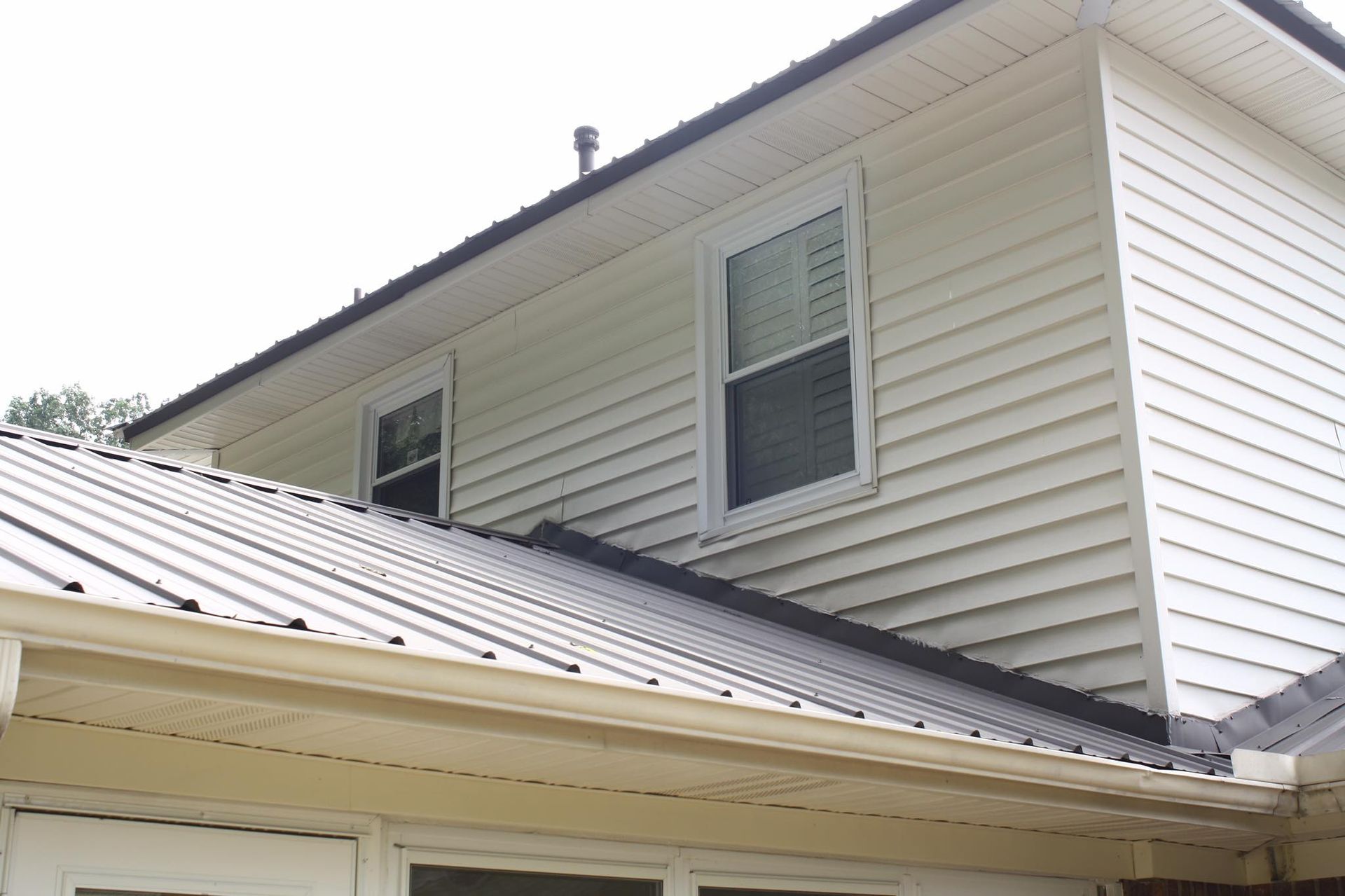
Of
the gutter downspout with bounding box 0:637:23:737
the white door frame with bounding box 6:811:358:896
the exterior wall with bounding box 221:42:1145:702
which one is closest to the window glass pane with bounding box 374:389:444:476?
the exterior wall with bounding box 221:42:1145:702

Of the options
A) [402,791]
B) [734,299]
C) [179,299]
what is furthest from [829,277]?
[179,299]

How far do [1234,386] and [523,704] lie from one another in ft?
14.9

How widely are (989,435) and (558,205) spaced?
3.04 meters

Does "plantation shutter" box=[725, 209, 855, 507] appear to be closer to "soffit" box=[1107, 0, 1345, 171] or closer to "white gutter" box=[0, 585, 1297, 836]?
"soffit" box=[1107, 0, 1345, 171]

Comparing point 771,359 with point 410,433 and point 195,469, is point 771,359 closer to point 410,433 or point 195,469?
point 195,469

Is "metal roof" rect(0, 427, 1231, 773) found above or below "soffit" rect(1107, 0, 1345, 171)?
below

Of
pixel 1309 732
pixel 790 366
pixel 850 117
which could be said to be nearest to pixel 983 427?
pixel 790 366

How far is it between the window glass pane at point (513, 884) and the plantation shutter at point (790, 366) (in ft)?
10.4

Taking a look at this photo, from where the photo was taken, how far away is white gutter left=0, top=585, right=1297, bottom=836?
9.00 ft

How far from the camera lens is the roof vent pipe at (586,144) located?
32.7 ft

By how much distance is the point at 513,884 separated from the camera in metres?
4.19

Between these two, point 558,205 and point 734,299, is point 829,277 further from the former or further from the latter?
point 558,205

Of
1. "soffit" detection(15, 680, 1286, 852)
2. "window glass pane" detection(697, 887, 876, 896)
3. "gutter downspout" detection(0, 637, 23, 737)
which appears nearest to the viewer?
"gutter downspout" detection(0, 637, 23, 737)

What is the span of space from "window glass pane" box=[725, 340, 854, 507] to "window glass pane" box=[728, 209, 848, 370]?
0.52 feet
